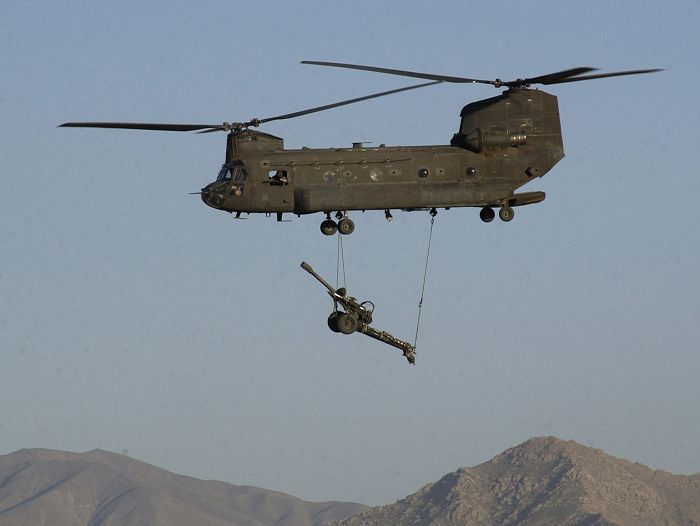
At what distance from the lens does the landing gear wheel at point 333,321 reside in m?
75.9

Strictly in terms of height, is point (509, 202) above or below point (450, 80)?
below

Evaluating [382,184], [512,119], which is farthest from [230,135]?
[512,119]

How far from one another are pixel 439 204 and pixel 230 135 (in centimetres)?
1104

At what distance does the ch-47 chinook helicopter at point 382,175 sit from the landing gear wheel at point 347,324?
214 inches

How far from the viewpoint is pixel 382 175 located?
72.4 meters

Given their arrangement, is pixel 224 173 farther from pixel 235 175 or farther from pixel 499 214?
pixel 499 214

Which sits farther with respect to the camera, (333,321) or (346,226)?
(333,321)

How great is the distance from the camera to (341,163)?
7250 cm

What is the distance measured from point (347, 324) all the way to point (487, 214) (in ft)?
29.4

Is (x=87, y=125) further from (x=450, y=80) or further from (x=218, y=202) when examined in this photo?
(x=450, y=80)

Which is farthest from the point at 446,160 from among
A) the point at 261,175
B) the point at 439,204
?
the point at 261,175

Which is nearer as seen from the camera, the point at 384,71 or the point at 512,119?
the point at 384,71

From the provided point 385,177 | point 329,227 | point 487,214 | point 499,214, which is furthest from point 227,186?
point 499,214

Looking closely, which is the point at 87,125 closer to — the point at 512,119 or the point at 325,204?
the point at 325,204
